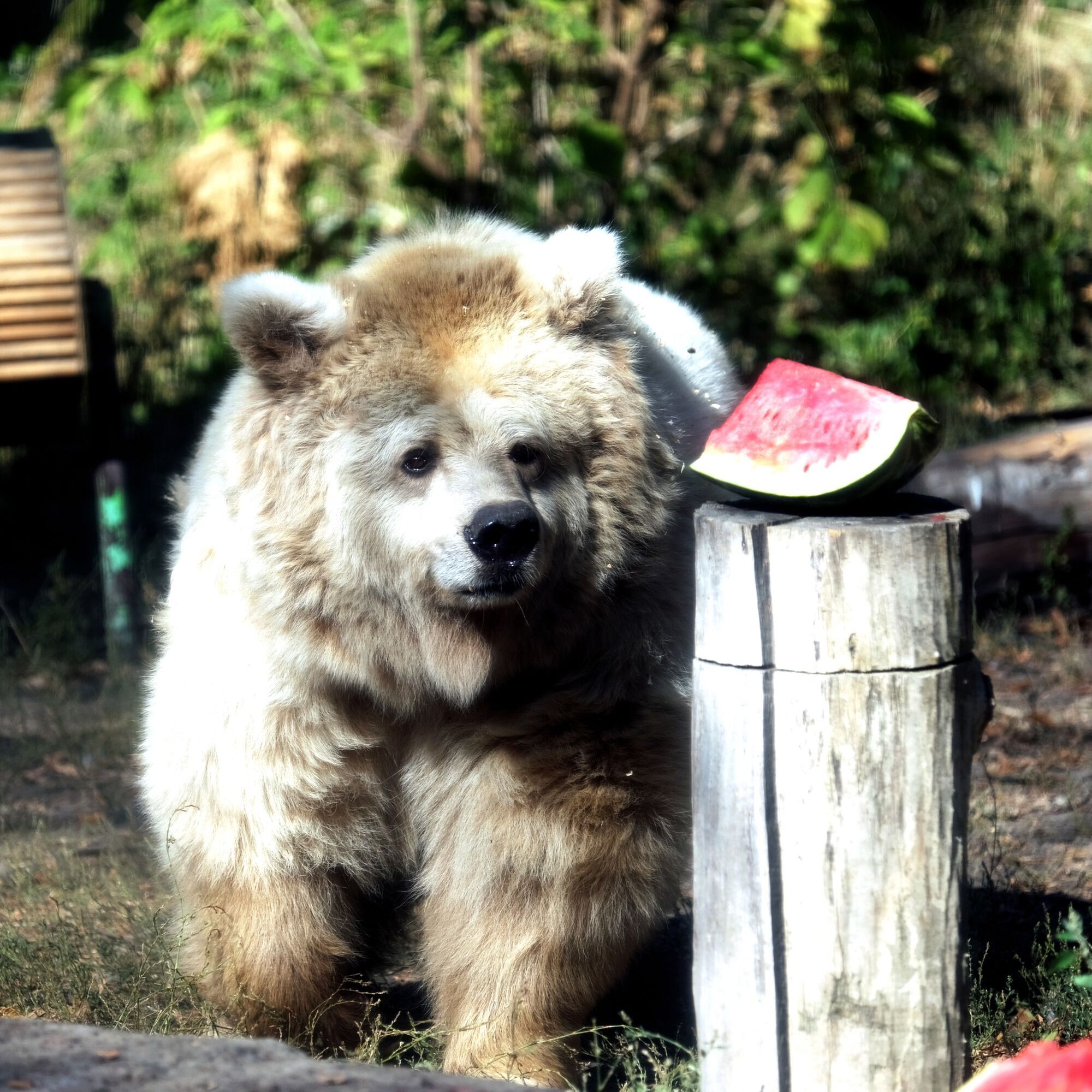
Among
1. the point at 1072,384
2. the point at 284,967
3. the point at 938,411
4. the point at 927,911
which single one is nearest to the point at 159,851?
the point at 284,967

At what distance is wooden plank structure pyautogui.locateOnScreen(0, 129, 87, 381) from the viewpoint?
5887mm

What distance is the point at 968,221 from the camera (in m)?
8.92

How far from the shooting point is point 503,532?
2.90 metres

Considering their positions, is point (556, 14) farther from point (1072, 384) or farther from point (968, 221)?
point (1072, 384)

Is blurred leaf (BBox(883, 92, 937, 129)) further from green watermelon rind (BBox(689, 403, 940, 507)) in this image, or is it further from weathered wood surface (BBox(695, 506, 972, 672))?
weathered wood surface (BBox(695, 506, 972, 672))

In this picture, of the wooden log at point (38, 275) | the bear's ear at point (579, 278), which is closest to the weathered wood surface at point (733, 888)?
the bear's ear at point (579, 278)

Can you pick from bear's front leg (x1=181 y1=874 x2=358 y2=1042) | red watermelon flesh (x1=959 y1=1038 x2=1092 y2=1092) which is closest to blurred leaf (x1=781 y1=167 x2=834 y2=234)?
bear's front leg (x1=181 y1=874 x2=358 y2=1042)

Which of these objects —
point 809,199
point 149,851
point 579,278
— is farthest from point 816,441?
point 809,199

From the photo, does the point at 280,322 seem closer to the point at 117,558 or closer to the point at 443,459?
the point at 443,459

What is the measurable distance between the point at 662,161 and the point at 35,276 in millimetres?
4271

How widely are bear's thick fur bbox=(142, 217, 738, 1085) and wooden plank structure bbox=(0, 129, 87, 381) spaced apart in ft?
9.47

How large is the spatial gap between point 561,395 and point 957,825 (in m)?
1.25

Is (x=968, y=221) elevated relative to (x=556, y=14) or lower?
lower

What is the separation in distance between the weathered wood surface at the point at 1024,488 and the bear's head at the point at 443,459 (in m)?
3.20
